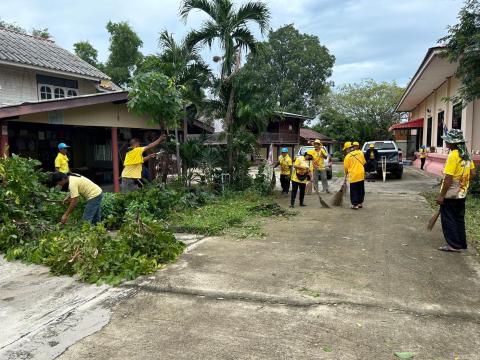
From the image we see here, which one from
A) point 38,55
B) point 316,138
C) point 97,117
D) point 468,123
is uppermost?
point 38,55

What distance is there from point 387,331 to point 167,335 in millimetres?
1899

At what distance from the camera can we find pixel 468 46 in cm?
1045

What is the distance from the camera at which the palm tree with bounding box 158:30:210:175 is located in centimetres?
1186

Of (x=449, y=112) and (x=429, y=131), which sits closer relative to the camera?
(x=449, y=112)

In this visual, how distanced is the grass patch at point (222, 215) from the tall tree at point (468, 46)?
6394 mm

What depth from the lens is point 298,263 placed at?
Answer: 539cm

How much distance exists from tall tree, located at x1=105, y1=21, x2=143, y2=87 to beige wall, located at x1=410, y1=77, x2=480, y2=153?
2131cm

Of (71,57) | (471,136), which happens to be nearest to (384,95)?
(471,136)

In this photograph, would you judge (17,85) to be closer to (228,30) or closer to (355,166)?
(228,30)

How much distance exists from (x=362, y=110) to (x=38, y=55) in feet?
127

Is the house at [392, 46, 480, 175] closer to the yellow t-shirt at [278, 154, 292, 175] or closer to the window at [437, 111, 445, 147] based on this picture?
the window at [437, 111, 445, 147]

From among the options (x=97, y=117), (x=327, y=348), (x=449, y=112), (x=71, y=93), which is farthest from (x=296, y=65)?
(x=327, y=348)

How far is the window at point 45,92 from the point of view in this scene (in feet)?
45.4

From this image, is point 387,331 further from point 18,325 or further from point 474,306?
point 18,325
